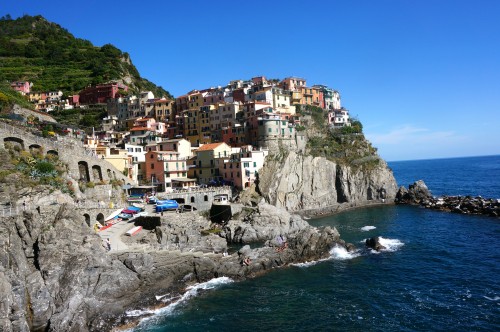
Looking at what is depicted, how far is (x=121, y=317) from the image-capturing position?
2961 cm

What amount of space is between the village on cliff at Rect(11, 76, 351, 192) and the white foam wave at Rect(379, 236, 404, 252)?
2740cm

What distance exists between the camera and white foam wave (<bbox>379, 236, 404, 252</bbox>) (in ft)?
154

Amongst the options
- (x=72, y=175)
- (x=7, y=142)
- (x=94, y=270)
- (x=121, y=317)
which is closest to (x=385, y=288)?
(x=121, y=317)

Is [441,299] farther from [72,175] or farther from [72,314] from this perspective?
[72,175]

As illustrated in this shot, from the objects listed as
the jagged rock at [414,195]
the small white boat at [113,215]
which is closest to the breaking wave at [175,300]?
the small white boat at [113,215]

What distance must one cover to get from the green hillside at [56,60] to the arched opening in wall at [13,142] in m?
68.5

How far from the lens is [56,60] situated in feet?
447

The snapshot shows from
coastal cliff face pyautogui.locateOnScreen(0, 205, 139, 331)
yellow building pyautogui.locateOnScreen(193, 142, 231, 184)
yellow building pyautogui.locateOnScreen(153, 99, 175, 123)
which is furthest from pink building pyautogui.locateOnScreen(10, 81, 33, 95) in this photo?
coastal cliff face pyautogui.locateOnScreen(0, 205, 139, 331)

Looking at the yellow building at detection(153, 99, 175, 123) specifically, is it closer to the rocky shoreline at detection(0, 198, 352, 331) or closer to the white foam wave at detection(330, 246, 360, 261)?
the rocky shoreline at detection(0, 198, 352, 331)

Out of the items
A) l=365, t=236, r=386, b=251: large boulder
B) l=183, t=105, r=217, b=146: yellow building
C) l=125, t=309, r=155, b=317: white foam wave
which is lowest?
l=125, t=309, r=155, b=317: white foam wave

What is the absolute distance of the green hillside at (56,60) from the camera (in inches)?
4565

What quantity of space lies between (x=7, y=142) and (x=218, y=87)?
66.4 meters

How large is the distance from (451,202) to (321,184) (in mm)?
26340

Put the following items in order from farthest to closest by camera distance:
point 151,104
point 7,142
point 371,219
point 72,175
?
point 151,104 → point 371,219 → point 72,175 → point 7,142
